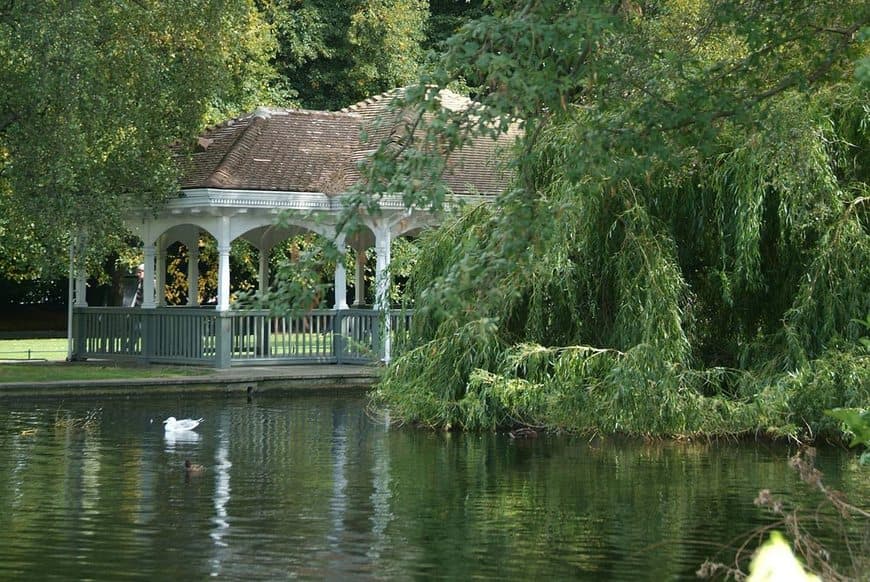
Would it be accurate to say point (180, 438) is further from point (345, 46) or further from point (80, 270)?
point (345, 46)

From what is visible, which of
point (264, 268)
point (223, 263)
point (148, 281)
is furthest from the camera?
point (264, 268)

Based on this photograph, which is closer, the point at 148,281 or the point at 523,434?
the point at 523,434

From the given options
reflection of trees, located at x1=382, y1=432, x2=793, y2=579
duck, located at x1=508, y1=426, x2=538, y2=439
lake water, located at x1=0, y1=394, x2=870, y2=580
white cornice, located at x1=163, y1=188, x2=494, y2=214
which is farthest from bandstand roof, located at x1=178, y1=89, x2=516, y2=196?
reflection of trees, located at x1=382, y1=432, x2=793, y2=579

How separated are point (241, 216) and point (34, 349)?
1305 cm

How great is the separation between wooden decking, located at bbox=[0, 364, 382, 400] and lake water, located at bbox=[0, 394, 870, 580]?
3.44 meters

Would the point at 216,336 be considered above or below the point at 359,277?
below

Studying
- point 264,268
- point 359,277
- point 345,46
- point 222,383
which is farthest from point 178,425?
point 345,46

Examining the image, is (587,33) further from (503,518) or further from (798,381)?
(798,381)

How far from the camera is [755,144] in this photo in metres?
18.7

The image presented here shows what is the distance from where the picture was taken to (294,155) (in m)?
32.3

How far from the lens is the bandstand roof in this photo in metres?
30.5

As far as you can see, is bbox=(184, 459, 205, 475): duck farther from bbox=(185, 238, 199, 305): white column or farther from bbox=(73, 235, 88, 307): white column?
bbox=(185, 238, 199, 305): white column

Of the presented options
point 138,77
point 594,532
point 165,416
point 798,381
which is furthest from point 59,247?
point 594,532

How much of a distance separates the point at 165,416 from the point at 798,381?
9.84 meters
